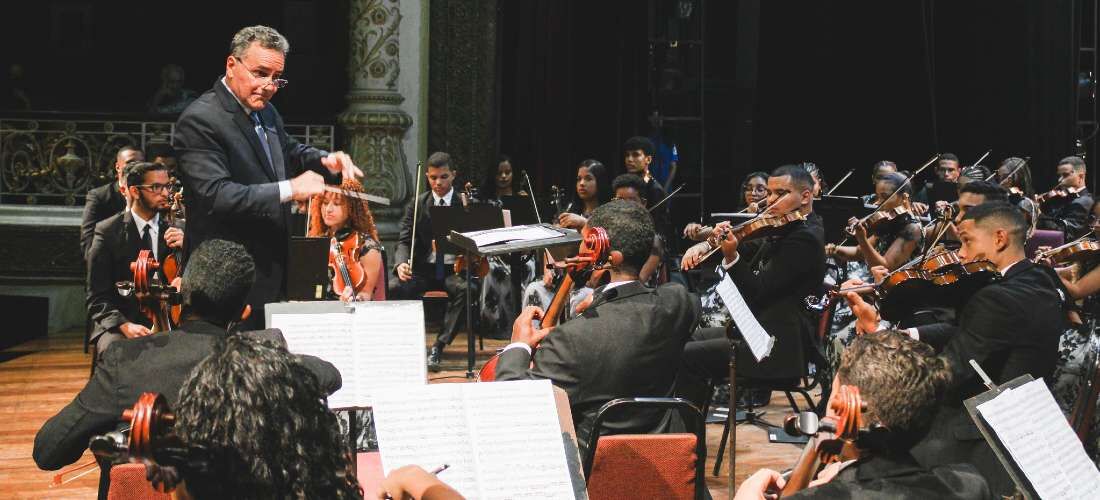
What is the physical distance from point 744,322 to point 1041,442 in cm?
178

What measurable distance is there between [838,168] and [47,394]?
826 cm

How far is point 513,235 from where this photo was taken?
3.56 metres

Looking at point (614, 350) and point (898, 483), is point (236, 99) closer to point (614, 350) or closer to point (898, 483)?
point (614, 350)

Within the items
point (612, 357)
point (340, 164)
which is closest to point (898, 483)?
point (612, 357)

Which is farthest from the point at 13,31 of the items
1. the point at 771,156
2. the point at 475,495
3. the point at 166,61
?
the point at 475,495

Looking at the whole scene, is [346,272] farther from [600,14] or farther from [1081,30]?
[1081,30]

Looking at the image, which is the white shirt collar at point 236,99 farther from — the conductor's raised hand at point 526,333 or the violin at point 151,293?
the conductor's raised hand at point 526,333

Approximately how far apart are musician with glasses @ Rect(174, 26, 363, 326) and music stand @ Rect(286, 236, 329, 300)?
153 centimetres

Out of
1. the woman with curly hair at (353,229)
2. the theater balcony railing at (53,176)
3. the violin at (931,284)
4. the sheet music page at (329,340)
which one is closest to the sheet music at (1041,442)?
the violin at (931,284)

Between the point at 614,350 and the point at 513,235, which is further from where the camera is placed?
the point at 513,235

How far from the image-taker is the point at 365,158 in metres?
9.02

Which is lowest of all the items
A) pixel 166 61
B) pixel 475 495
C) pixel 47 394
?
pixel 47 394

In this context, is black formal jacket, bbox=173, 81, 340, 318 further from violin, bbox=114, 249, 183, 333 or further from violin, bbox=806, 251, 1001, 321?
violin, bbox=806, 251, 1001, 321

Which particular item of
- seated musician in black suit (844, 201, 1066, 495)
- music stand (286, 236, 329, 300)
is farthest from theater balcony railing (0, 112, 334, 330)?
seated musician in black suit (844, 201, 1066, 495)
